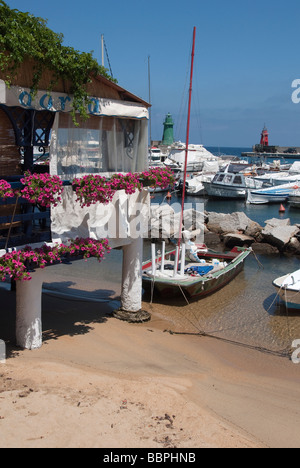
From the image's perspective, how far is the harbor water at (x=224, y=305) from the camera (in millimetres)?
15344

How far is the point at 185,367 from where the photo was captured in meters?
11.8

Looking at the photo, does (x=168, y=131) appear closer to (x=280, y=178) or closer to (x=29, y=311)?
(x=280, y=178)

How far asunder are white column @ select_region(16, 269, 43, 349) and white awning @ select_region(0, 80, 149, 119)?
3.60 m

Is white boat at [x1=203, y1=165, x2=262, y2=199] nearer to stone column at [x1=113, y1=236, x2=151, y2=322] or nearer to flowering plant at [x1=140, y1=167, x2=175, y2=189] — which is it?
stone column at [x1=113, y1=236, x2=151, y2=322]

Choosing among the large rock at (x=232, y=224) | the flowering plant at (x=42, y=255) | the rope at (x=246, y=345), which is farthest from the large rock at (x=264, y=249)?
the flowering plant at (x=42, y=255)

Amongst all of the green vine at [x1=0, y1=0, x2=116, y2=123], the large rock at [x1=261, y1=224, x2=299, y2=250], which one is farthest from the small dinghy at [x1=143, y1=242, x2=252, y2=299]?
the green vine at [x1=0, y1=0, x2=116, y2=123]

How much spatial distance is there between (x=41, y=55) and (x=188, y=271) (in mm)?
11836

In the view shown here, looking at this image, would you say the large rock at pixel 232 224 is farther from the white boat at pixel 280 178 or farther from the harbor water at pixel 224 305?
the white boat at pixel 280 178

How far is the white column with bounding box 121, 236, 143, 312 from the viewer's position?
543 inches

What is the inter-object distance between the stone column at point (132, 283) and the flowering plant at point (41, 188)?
174 inches

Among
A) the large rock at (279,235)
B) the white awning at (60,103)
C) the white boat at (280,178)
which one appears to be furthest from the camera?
the white boat at (280,178)

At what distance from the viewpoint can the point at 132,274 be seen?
1405 centimetres

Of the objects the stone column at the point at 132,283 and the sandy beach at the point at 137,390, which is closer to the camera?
the sandy beach at the point at 137,390
